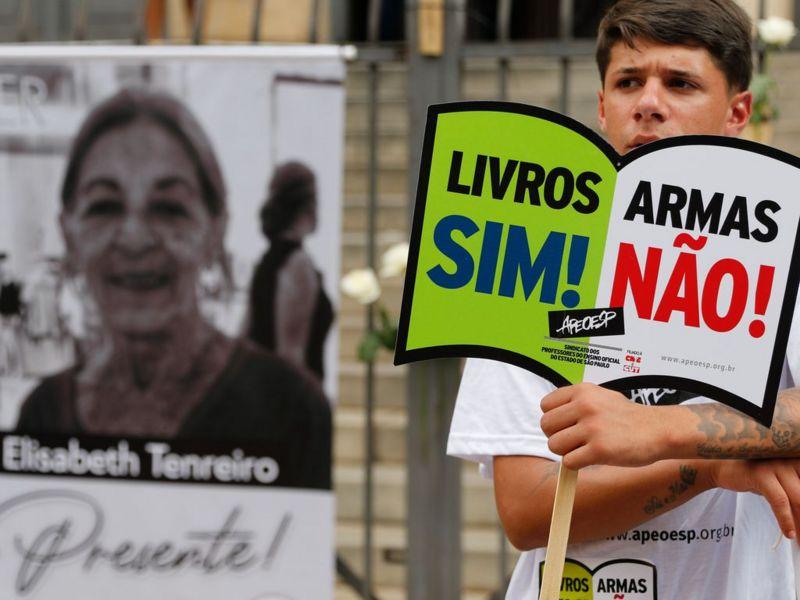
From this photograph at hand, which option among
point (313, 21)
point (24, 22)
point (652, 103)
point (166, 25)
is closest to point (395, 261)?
point (313, 21)

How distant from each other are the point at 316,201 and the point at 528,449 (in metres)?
2.31

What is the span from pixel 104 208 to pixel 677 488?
2.83 m

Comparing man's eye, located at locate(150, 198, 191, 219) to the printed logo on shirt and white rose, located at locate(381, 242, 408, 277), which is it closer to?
white rose, located at locate(381, 242, 408, 277)

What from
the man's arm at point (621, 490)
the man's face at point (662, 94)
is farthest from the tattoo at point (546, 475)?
the man's face at point (662, 94)

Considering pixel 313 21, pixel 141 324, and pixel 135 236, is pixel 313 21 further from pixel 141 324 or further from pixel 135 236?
pixel 141 324

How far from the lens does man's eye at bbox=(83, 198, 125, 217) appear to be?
4.11 m

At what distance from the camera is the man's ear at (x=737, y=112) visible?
1.97m

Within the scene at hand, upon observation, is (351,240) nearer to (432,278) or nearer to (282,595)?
(282,595)

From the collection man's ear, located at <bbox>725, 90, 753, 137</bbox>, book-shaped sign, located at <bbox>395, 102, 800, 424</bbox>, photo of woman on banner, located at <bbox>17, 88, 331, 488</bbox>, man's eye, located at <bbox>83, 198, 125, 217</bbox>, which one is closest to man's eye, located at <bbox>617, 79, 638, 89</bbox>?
man's ear, located at <bbox>725, 90, 753, 137</bbox>

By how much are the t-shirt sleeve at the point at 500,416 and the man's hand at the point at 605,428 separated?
0.75 ft

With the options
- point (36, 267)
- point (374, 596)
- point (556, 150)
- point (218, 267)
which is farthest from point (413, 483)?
point (556, 150)

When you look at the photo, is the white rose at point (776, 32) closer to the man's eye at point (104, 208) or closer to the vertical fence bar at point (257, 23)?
the vertical fence bar at point (257, 23)

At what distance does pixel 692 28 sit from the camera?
6.20 ft

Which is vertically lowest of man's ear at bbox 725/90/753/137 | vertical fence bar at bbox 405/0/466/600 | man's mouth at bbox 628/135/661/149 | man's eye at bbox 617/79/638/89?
vertical fence bar at bbox 405/0/466/600
